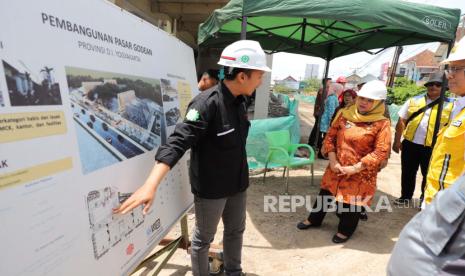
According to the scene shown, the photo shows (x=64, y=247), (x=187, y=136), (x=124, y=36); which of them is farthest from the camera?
(x=187, y=136)

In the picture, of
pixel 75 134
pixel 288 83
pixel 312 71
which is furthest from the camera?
pixel 312 71

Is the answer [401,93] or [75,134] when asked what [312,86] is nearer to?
[401,93]

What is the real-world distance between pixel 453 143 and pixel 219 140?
148 centimetres

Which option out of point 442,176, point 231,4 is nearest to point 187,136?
point 442,176

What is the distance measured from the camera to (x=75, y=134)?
114cm

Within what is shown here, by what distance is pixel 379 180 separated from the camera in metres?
5.77

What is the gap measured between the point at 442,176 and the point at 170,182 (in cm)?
177

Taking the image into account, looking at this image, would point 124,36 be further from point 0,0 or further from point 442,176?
point 442,176

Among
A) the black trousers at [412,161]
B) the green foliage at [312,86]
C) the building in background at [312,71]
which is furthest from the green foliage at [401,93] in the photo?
the building in background at [312,71]

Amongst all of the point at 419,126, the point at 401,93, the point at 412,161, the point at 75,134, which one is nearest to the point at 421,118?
the point at 419,126

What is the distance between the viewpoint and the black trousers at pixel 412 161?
160 inches

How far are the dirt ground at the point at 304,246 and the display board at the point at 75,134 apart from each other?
60.2 inches

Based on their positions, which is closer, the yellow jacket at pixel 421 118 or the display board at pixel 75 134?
the display board at pixel 75 134

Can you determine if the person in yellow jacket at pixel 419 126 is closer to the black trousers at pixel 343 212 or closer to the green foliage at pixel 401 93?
the black trousers at pixel 343 212
